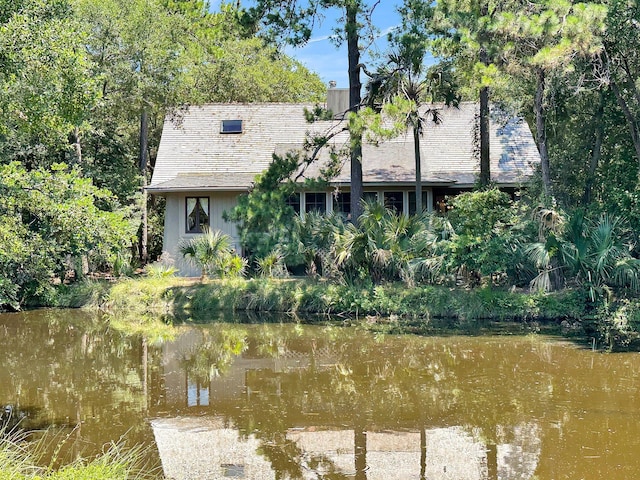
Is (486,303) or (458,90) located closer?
(486,303)

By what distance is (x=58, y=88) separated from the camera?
6.88m

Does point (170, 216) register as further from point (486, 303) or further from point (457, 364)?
point (457, 364)

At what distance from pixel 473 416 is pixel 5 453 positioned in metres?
5.36

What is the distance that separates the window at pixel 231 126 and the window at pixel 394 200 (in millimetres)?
6639

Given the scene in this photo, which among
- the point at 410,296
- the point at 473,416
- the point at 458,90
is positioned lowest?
the point at 473,416

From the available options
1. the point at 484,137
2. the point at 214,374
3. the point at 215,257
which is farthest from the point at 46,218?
the point at 484,137

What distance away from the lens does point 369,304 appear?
1617cm

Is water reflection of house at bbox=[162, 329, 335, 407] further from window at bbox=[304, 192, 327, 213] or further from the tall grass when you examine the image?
window at bbox=[304, 192, 327, 213]

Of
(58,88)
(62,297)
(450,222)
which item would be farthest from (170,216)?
(58,88)

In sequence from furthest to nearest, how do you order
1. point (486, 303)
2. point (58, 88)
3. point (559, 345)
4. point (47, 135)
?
point (486, 303), point (559, 345), point (47, 135), point (58, 88)

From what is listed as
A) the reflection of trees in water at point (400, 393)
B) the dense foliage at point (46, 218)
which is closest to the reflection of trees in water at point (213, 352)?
the reflection of trees in water at point (400, 393)

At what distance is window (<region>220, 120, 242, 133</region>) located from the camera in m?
25.1

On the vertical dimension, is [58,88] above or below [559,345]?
above

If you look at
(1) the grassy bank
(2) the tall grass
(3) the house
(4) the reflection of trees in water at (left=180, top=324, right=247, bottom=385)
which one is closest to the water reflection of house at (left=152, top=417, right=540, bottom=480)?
(2) the tall grass
